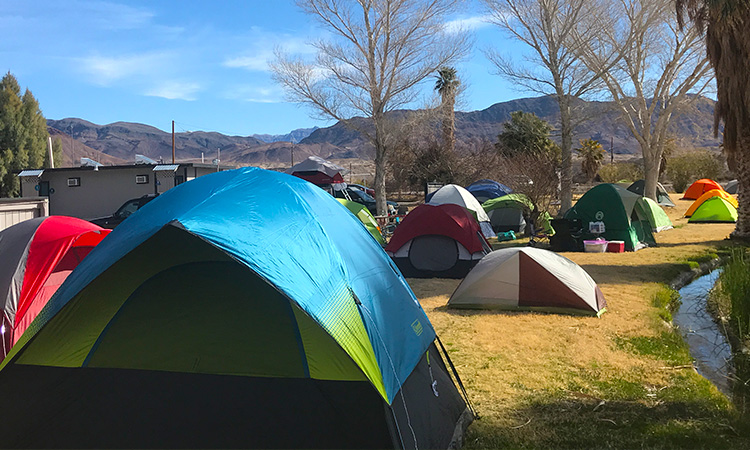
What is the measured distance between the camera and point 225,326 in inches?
192

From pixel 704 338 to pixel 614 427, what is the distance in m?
4.04

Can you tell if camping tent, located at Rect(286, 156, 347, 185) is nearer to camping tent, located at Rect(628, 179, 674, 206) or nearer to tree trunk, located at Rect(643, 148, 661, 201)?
camping tent, located at Rect(628, 179, 674, 206)

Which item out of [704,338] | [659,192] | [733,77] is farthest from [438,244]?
[659,192]

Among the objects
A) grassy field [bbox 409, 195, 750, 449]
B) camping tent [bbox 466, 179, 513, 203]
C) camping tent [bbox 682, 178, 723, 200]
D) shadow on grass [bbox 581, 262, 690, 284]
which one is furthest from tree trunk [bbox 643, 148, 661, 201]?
grassy field [bbox 409, 195, 750, 449]

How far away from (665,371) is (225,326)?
172 inches

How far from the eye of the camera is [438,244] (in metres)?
11.5

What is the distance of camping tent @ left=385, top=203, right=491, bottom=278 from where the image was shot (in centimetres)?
1134

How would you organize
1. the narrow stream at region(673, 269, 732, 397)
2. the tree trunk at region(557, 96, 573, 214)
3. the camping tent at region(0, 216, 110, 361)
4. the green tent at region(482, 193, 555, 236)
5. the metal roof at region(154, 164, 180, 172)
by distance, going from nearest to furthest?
the camping tent at region(0, 216, 110, 361), the narrow stream at region(673, 269, 732, 397), the green tent at region(482, 193, 555, 236), the tree trunk at region(557, 96, 573, 214), the metal roof at region(154, 164, 180, 172)

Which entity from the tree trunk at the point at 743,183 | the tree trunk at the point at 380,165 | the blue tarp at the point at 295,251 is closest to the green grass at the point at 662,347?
the blue tarp at the point at 295,251

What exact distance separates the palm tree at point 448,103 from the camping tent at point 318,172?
6.91 meters

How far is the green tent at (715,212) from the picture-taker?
2128cm

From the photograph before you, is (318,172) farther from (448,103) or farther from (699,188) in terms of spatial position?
(699,188)

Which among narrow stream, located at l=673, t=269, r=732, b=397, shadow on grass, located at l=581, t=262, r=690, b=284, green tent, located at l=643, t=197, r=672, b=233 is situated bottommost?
narrow stream, located at l=673, t=269, r=732, b=397

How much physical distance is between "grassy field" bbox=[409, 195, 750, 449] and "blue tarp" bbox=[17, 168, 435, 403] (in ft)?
3.56
